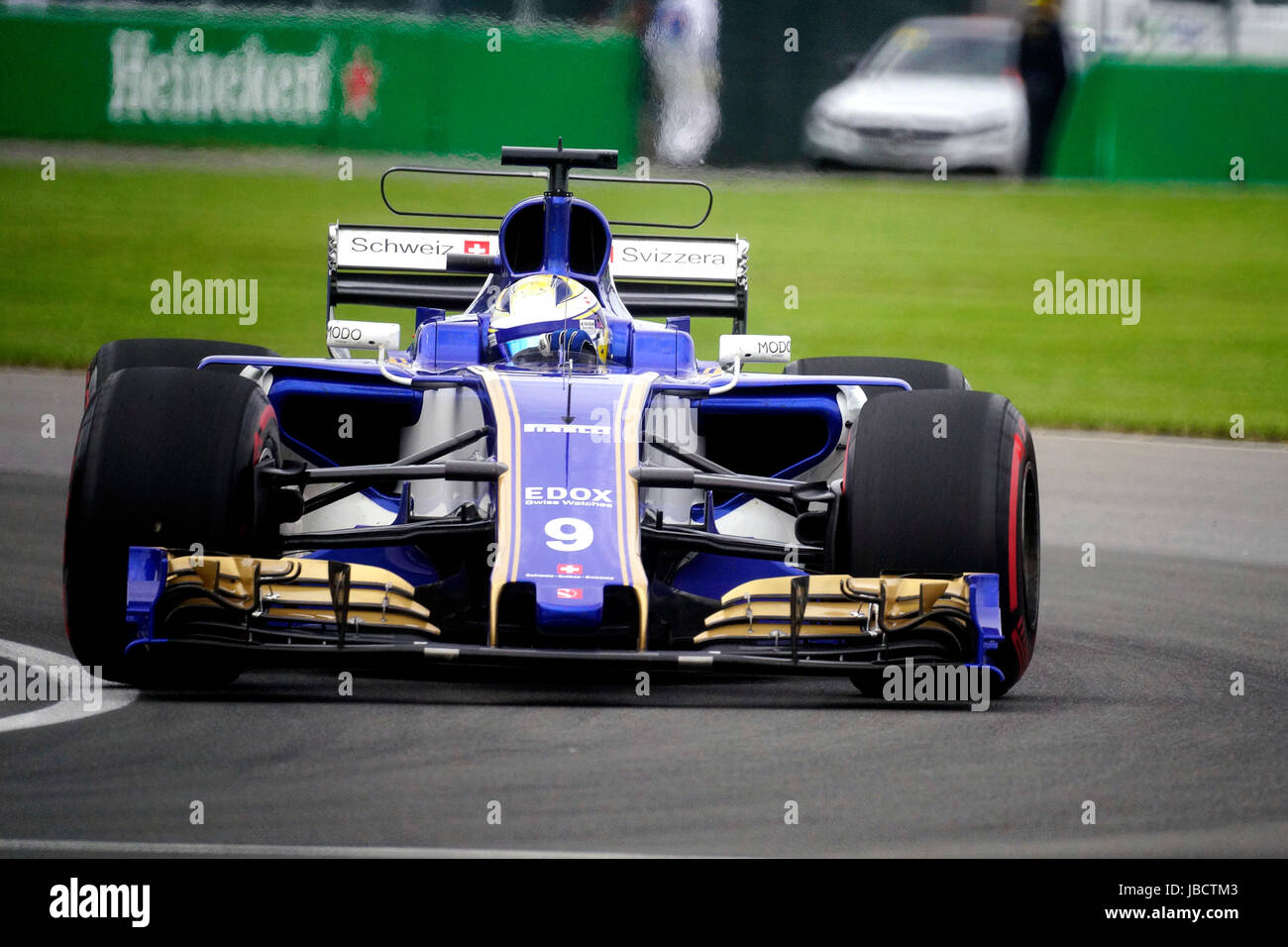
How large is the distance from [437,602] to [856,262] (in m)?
18.3

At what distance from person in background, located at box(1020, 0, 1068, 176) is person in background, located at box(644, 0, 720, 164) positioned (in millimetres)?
3701

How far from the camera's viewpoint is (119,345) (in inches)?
353

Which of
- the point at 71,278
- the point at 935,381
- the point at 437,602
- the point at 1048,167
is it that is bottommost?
the point at 437,602

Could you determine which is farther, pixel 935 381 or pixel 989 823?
pixel 935 381

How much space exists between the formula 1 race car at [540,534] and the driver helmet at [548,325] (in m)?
0.17

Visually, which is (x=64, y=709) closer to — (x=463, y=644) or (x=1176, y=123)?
(x=463, y=644)

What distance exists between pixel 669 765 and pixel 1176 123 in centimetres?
2226

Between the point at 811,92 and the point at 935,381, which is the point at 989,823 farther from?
the point at 811,92

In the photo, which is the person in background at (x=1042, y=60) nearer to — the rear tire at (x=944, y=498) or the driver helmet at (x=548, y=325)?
the driver helmet at (x=548, y=325)

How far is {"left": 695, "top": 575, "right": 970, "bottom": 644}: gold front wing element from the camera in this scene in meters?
6.51

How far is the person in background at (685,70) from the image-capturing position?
25891 mm

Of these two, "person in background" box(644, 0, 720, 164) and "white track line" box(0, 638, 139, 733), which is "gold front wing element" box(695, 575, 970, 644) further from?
"person in background" box(644, 0, 720, 164)

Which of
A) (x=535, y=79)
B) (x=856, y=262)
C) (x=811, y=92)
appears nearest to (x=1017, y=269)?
(x=856, y=262)
